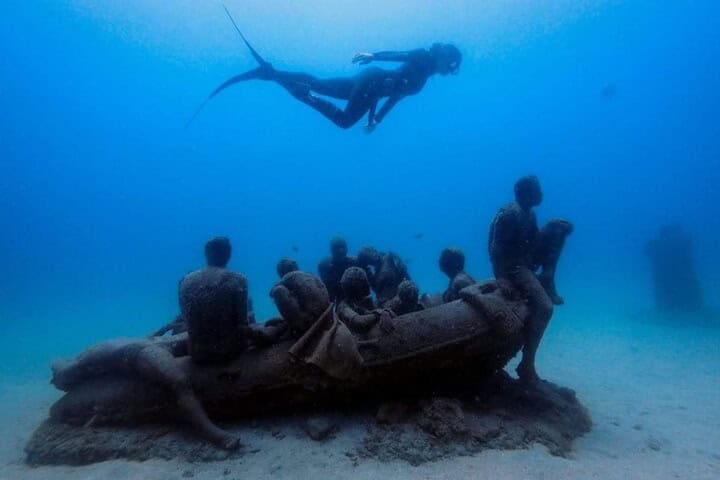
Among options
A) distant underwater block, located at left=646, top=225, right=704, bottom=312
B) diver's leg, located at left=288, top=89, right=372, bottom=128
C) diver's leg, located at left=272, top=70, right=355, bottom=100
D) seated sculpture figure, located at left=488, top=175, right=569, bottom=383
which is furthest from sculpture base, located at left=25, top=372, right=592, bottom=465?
distant underwater block, located at left=646, top=225, right=704, bottom=312

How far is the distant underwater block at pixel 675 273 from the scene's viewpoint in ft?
71.2

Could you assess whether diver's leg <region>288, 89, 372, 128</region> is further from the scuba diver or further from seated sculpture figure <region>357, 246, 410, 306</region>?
seated sculpture figure <region>357, 246, 410, 306</region>

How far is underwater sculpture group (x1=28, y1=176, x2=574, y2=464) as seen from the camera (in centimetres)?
514

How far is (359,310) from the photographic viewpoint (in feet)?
19.3

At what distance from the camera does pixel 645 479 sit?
14.7ft

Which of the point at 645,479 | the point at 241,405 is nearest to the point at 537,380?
the point at 645,479

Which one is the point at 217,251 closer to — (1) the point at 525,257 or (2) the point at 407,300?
(2) the point at 407,300

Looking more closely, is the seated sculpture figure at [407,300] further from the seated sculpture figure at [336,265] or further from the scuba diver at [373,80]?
the scuba diver at [373,80]

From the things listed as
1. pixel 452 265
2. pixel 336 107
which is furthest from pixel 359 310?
pixel 336 107

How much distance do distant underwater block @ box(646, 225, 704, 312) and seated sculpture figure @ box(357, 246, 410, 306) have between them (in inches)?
832

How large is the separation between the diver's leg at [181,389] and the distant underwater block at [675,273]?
987 inches

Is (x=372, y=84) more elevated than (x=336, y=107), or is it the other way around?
(x=372, y=84)

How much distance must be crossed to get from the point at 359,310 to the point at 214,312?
200cm

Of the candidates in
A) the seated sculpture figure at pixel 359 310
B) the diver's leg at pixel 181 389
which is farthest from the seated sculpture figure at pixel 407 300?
the diver's leg at pixel 181 389
